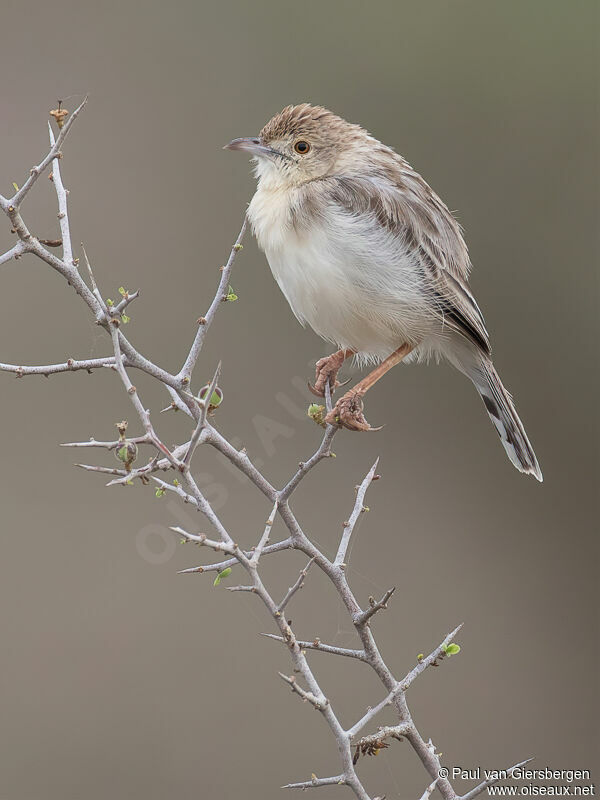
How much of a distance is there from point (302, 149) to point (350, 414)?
108cm

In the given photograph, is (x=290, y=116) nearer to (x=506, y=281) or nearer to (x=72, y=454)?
(x=72, y=454)

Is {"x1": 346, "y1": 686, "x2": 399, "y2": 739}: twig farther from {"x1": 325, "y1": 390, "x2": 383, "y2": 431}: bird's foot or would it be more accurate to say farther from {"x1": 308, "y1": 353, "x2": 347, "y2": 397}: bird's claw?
{"x1": 308, "y1": 353, "x2": 347, "y2": 397}: bird's claw

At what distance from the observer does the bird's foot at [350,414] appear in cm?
308

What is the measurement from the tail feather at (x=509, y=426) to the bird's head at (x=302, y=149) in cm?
91

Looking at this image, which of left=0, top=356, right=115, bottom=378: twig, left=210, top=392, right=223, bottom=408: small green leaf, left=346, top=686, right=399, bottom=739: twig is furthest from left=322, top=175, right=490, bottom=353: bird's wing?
left=346, top=686, right=399, bottom=739: twig

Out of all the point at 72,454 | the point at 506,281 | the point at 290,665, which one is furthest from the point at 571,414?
the point at 72,454

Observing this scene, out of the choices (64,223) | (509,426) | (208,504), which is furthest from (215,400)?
(509,426)

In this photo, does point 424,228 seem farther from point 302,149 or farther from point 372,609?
point 372,609

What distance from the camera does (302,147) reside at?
12.0 feet

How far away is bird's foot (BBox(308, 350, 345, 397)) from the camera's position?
3631 millimetres

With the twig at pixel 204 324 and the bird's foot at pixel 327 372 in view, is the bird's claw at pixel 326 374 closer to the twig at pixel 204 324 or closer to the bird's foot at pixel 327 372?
the bird's foot at pixel 327 372

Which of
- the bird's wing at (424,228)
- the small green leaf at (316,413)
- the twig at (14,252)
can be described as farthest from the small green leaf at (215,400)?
the bird's wing at (424,228)

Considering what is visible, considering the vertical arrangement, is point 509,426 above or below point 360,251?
below

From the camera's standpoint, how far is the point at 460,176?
7.20 m
